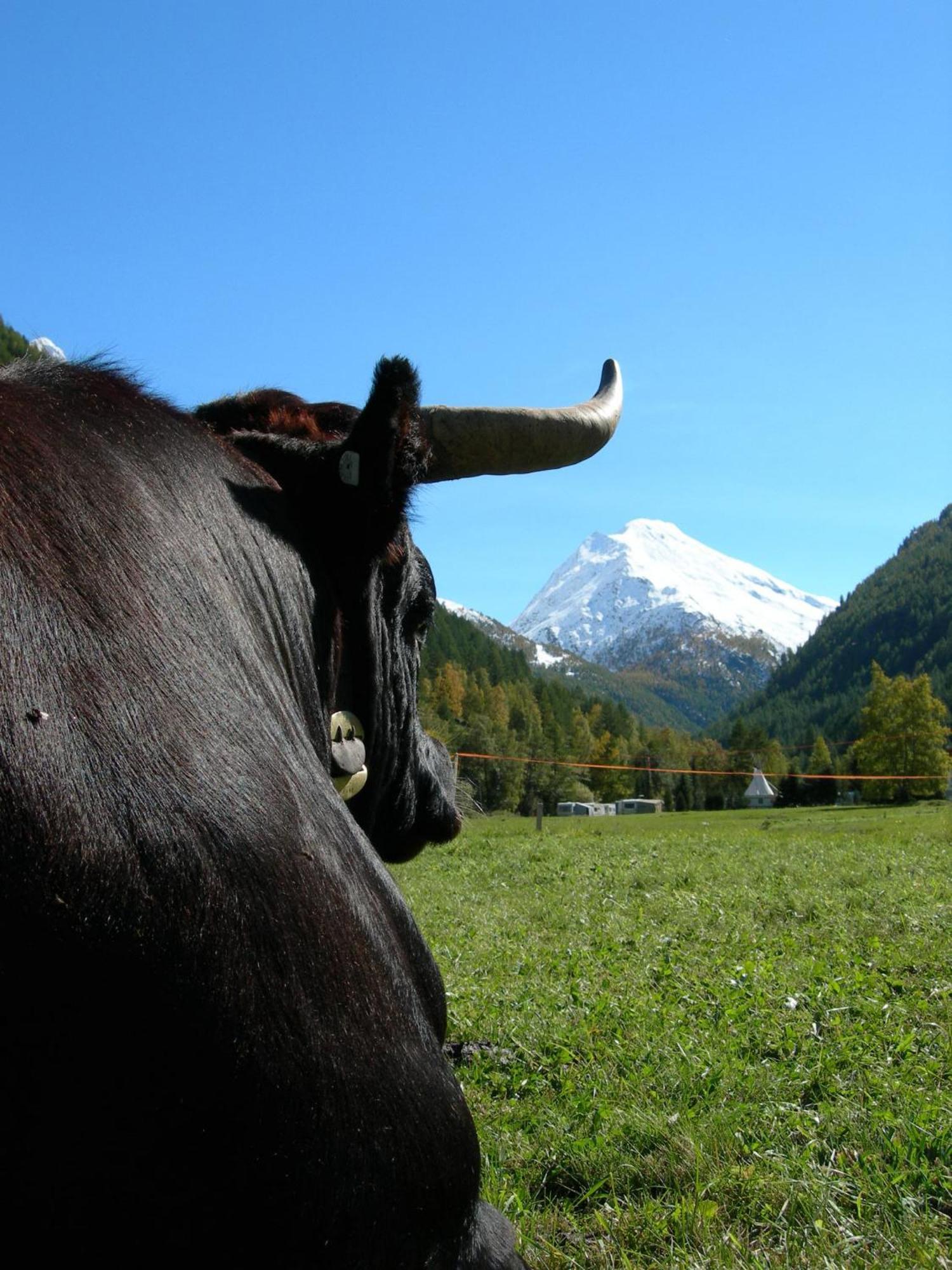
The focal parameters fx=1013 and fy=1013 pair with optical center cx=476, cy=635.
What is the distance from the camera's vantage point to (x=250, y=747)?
177 cm

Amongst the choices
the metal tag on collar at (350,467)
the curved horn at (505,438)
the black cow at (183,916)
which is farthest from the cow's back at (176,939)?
the curved horn at (505,438)

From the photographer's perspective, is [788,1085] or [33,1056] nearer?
[33,1056]

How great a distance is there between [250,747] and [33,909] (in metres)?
0.48

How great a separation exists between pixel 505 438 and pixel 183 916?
1.71 meters

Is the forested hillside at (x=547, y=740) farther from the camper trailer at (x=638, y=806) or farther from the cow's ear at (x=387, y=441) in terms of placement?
the cow's ear at (x=387, y=441)

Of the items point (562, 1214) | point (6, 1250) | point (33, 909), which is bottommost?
point (562, 1214)

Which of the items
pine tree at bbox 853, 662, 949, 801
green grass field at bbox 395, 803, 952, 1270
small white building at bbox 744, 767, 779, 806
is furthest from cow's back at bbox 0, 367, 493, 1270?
small white building at bbox 744, 767, 779, 806

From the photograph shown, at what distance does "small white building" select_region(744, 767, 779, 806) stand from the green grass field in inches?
3682

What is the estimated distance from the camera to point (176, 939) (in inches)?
58.6

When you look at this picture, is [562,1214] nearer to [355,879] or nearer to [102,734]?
[355,879]

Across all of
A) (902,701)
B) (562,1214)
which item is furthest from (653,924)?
(902,701)

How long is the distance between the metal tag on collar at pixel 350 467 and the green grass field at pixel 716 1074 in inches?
91.3

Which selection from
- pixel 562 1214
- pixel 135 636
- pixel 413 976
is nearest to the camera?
pixel 135 636

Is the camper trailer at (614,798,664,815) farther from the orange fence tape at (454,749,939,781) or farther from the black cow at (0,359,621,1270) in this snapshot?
the black cow at (0,359,621,1270)
